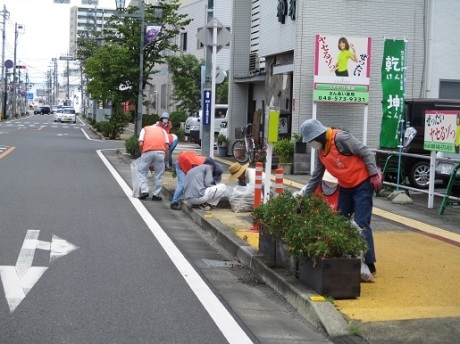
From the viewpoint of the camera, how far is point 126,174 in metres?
21.8

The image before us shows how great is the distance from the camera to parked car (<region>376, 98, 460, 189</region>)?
17.8 m

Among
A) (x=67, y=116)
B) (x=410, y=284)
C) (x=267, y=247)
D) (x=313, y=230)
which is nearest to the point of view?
(x=313, y=230)

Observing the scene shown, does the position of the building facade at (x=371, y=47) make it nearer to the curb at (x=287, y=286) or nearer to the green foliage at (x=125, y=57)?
the green foliage at (x=125, y=57)

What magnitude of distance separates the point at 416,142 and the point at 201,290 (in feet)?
38.0

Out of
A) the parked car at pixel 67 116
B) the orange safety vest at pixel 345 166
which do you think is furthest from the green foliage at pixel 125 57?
the parked car at pixel 67 116

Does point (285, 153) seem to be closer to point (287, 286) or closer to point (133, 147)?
point (133, 147)

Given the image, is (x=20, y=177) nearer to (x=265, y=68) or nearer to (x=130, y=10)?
(x=265, y=68)

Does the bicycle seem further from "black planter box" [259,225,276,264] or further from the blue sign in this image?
"black planter box" [259,225,276,264]

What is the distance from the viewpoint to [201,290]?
795 centimetres

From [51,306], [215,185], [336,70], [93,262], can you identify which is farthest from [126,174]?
[51,306]

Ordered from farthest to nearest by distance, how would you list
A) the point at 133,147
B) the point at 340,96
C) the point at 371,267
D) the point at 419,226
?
the point at 133,147 → the point at 340,96 → the point at 419,226 → the point at 371,267

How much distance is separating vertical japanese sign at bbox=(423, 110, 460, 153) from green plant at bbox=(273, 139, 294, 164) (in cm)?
735

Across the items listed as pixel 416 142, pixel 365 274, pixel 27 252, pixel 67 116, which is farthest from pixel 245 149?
pixel 67 116

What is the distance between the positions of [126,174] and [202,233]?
33.1 ft
